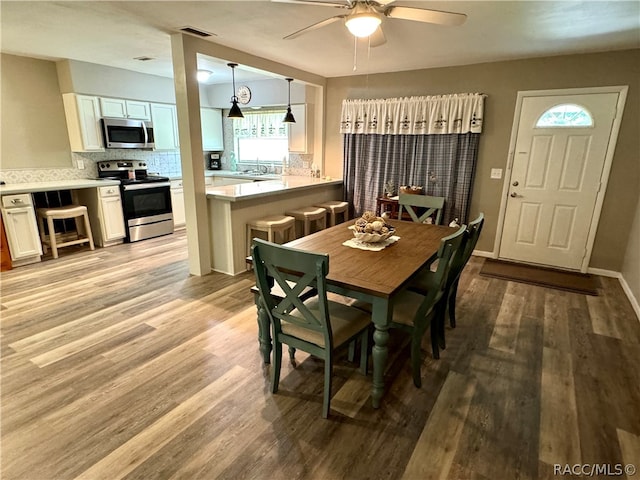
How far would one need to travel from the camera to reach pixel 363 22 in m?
2.05

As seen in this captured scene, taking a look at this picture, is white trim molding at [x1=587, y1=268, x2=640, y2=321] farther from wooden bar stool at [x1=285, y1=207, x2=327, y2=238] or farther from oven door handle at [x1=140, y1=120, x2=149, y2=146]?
oven door handle at [x1=140, y1=120, x2=149, y2=146]

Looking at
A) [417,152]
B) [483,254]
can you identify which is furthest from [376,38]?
[483,254]

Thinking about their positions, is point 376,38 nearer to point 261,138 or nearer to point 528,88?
point 528,88

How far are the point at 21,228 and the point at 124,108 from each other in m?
2.22

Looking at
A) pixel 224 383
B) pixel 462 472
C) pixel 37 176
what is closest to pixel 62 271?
pixel 37 176

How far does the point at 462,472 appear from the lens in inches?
62.6

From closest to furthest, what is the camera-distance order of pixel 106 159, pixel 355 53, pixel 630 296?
pixel 630 296 < pixel 355 53 < pixel 106 159

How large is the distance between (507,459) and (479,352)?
0.95 m

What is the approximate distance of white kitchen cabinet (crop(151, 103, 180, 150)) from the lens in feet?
18.5

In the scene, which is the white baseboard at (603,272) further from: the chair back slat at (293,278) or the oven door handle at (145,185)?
the oven door handle at (145,185)

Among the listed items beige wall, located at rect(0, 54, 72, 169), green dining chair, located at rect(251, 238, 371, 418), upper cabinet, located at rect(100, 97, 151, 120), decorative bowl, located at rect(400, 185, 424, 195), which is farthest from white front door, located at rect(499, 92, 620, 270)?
beige wall, located at rect(0, 54, 72, 169)

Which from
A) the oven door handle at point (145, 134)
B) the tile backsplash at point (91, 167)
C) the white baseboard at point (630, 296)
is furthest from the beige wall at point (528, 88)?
the tile backsplash at point (91, 167)

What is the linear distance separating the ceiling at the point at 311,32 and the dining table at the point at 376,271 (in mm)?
1718

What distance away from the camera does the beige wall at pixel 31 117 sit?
14.1 feet
